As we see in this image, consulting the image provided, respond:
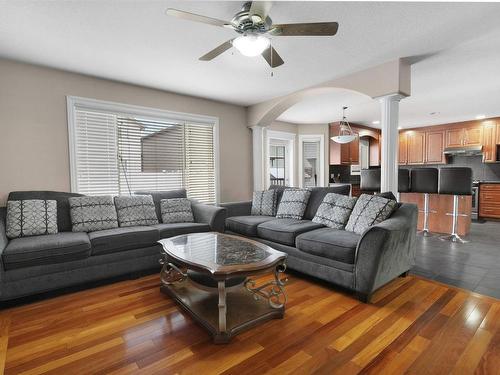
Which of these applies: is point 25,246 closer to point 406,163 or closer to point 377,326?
point 377,326

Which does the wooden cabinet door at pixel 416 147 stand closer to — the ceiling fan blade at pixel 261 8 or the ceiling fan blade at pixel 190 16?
the ceiling fan blade at pixel 261 8

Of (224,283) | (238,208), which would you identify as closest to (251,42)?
(224,283)

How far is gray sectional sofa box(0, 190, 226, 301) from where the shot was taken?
2262mm

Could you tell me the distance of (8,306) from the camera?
2.29 m

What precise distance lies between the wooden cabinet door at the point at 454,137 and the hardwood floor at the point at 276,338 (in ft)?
19.0

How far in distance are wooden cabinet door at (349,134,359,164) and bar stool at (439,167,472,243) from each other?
2.70 metres

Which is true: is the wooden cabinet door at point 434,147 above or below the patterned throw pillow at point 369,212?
above

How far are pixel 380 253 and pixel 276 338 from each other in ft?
3.61

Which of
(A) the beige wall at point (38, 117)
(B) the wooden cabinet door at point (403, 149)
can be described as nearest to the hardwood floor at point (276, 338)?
(A) the beige wall at point (38, 117)

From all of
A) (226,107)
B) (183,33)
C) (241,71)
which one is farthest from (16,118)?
(226,107)

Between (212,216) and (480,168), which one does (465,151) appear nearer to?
(480,168)

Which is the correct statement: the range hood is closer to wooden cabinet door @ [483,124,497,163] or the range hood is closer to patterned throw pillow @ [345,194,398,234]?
wooden cabinet door @ [483,124,497,163]

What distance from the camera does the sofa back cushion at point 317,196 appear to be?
11.5 ft

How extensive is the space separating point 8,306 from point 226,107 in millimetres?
3921
